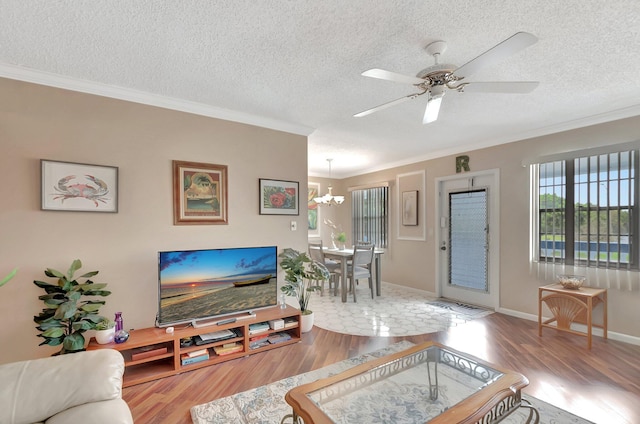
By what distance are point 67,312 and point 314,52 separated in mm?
2472

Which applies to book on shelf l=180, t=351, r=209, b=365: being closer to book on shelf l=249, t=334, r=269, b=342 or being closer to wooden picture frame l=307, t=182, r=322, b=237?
book on shelf l=249, t=334, r=269, b=342

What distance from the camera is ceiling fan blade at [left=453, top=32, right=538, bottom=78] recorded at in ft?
4.50

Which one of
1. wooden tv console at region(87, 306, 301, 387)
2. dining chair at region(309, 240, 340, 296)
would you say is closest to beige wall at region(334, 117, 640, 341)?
dining chair at region(309, 240, 340, 296)

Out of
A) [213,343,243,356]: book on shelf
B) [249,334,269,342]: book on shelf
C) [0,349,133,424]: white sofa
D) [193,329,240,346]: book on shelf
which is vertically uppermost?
[0,349,133,424]: white sofa

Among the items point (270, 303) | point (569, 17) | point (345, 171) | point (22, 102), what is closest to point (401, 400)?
point (270, 303)

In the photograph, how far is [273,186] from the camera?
3441 millimetres

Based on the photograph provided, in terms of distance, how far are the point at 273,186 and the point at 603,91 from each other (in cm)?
A: 328

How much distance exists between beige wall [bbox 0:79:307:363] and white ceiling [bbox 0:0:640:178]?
186 mm

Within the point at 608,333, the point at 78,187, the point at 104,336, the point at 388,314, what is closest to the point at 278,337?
the point at 104,336

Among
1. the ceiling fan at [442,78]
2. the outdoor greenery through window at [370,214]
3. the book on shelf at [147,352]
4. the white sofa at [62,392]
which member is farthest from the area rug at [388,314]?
the ceiling fan at [442,78]

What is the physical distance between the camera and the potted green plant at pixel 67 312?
2033mm

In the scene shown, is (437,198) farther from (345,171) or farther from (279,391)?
(279,391)

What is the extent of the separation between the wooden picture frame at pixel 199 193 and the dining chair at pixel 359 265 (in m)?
2.30

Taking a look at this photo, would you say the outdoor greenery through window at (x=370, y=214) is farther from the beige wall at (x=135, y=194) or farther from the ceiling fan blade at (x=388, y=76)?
the ceiling fan blade at (x=388, y=76)
